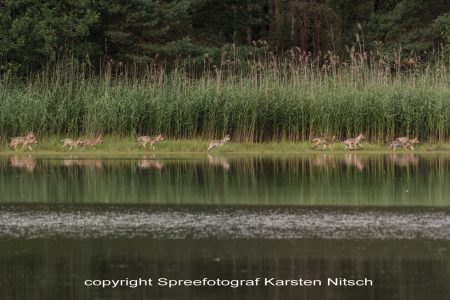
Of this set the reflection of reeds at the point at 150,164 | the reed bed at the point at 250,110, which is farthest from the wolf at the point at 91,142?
the reflection of reeds at the point at 150,164

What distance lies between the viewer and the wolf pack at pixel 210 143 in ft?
88.0

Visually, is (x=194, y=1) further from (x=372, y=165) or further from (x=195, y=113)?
(x=372, y=165)

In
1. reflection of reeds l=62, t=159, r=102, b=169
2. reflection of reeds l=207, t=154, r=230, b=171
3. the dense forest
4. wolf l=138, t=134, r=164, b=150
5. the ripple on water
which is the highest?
the dense forest

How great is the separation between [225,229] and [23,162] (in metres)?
12.3

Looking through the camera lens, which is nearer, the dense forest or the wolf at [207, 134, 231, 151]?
the wolf at [207, 134, 231, 151]

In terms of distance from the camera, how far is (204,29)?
4906 cm

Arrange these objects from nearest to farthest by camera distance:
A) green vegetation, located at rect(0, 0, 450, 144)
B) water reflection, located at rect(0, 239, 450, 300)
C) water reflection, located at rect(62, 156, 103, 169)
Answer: water reflection, located at rect(0, 239, 450, 300) → water reflection, located at rect(62, 156, 103, 169) → green vegetation, located at rect(0, 0, 450, 144)

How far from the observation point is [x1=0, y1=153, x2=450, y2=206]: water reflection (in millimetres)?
17297

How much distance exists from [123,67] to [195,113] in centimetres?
1265

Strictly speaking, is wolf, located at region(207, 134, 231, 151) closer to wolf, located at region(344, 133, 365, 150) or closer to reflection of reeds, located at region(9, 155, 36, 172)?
wolf, located at region(344, 133, 365, 150)

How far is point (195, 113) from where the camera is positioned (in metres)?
28.4

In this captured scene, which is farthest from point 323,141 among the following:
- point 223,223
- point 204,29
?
point 204,29

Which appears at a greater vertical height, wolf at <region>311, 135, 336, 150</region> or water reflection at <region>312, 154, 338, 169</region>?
wolf at <region>311, 135, 336, 150</region>

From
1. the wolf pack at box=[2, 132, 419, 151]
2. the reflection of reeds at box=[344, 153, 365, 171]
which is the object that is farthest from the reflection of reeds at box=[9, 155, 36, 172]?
the reflection of reeds at box=[344, 153, 365, 171]
